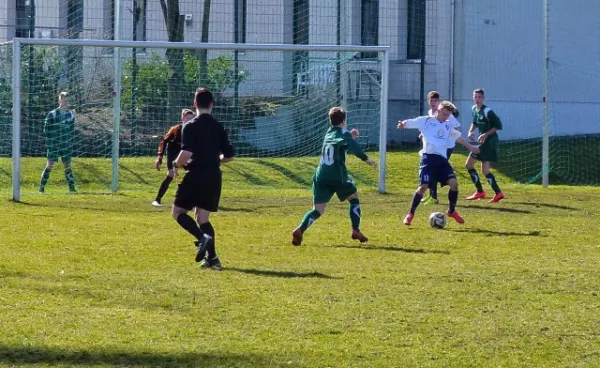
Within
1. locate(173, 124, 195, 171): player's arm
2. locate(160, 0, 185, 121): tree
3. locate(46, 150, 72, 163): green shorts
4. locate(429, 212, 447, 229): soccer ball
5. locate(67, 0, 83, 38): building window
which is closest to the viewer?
locate(173, 124, 195, 171): player's arm

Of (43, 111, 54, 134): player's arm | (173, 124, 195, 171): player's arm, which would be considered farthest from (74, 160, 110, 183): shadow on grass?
(173, 124, 195, 171): player's arm

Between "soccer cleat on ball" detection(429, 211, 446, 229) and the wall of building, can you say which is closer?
"soccer cleat on ball" detection(429, 211, 446, 229)

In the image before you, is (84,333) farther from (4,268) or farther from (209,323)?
(4,268)

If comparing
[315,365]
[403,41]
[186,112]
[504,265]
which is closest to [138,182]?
[186,112]

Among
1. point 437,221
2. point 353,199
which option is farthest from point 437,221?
point 353,199

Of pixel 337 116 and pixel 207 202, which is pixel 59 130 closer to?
pixel 337 116

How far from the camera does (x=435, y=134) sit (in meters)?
15.6

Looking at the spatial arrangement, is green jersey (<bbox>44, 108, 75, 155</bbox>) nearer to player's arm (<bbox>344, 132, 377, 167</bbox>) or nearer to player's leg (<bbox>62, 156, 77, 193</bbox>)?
player's leg (<bbox>62, 156, 77, 193</bbox>)

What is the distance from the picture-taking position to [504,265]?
11836mm

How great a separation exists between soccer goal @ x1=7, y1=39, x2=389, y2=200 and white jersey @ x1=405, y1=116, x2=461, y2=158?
5.06m

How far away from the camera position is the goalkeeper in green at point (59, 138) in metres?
20.8

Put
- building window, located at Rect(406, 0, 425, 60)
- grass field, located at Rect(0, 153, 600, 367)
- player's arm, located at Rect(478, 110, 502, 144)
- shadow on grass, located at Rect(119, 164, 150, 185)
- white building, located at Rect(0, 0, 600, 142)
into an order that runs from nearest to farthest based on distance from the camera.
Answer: grass field, located at Rect(0, 153, 600, 367)
player's arm, located at Rect(478, 110, 502, 144)
shadow on grass, located at Rect(119, 164, 150, 185)
white building, located at Rect(0, 0, 600, 142)
building window, located at Rect(406, 0, 425, 60)

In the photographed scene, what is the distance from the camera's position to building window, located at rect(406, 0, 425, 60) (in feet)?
94.5

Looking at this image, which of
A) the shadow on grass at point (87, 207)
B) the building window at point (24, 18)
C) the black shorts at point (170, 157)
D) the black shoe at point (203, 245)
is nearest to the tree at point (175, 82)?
the shadow on grass at point (87, 207)
